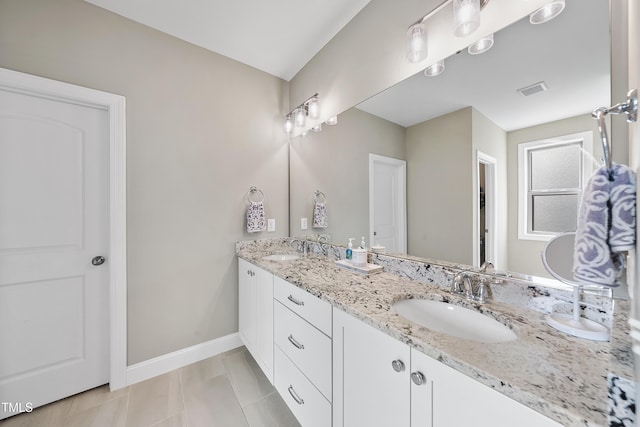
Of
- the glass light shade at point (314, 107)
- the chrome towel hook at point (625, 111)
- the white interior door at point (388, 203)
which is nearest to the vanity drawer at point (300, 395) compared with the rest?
the white interior door at point (388, 203)

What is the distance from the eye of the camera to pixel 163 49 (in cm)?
182

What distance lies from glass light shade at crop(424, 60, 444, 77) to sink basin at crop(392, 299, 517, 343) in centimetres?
111

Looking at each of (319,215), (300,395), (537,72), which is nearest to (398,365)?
(300,395)

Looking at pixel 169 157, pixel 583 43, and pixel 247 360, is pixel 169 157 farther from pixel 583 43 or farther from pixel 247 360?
pixel 583 43

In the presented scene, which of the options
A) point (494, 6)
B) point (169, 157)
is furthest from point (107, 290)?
point (494, 6)

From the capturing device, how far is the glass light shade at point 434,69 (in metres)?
1.21

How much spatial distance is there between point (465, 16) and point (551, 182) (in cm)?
78

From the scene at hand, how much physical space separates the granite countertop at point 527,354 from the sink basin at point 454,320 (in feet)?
0.09

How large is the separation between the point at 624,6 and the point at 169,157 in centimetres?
234

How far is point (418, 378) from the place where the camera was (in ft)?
2.29

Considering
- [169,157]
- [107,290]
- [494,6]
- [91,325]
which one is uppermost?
[494,6]

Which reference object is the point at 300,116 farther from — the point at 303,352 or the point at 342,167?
the point at 303,352

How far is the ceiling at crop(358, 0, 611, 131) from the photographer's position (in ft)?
2.64

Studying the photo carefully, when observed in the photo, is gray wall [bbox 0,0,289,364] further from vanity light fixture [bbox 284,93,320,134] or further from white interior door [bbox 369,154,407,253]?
white interior door [bbox 369,154,407,253]
